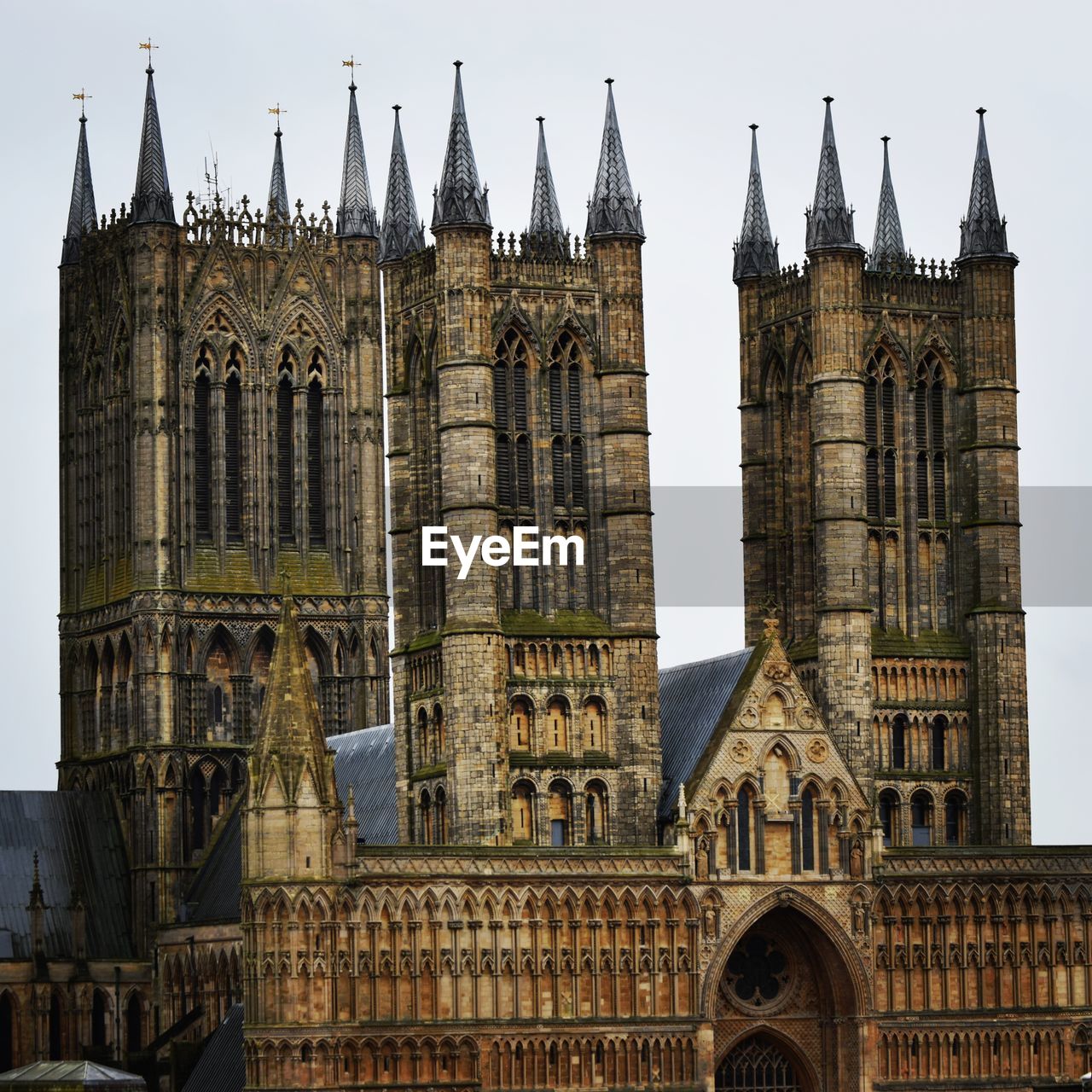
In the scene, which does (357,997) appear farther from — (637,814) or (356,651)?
(356,651)

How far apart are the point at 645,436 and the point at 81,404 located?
3753 centimetres

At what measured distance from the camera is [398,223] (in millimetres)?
128625

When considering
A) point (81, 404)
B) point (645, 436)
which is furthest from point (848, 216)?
point (81, 404)

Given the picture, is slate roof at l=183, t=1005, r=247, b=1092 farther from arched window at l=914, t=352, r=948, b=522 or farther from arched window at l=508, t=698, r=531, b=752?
arched window at l=914, t=352, r=948, b=522

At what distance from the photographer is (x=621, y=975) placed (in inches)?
4680

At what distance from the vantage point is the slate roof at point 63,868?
468 feet

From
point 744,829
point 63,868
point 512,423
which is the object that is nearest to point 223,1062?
point 744,829

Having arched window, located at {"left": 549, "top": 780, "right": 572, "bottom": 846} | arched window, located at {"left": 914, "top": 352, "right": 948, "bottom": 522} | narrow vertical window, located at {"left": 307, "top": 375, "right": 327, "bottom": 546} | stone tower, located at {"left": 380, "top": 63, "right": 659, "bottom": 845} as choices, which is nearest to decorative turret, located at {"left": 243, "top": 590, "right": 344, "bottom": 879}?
stone tower, located at {"left": 380, "top": 63, "right": 659, "bottom": 845}

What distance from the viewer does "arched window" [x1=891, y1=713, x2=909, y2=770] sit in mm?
A: 127875

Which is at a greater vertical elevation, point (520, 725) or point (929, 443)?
point (929, 443)

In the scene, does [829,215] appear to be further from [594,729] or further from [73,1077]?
[73,1077]

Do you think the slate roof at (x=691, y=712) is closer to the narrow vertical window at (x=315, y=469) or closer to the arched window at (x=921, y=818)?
the arched window at (x=921, y=818)

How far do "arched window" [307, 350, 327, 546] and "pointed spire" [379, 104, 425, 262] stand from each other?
21116 mm

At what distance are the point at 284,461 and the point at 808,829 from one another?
122 feet
